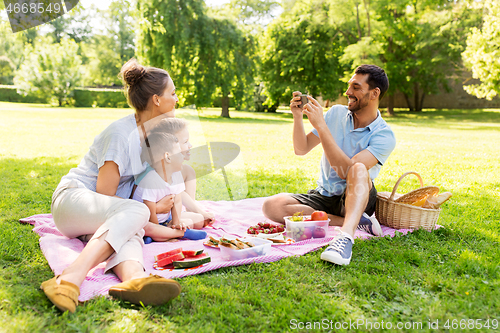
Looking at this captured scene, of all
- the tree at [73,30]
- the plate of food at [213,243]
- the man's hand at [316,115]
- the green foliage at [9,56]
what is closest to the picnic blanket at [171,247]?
the plate of food at [213,243]

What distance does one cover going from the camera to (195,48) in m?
15.8

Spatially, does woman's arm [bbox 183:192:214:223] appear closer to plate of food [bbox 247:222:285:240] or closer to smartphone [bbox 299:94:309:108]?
plate of food [bbox 247:222:285:240]

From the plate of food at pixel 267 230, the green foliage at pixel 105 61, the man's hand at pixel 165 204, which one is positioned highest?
the green foliage at pixel 105 61

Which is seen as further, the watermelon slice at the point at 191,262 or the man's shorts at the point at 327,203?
the man's shorts at the point at 327,203

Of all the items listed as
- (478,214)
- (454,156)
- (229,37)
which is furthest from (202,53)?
(478,214)

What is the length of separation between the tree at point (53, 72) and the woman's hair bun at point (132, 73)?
2668 cm

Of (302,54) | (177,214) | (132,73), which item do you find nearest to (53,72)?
(302,54)

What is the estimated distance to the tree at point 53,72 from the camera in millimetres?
26062

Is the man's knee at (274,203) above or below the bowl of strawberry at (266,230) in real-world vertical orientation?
above

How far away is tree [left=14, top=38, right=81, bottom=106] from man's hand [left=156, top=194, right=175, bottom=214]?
1057 inches

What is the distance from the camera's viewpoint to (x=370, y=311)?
1987 millimetres

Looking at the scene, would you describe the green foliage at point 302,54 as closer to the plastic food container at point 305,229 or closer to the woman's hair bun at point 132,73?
the plastic food container at point 305,229

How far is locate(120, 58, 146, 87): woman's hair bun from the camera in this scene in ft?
9.07

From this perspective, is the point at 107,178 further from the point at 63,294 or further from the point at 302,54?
the point at 302,54
